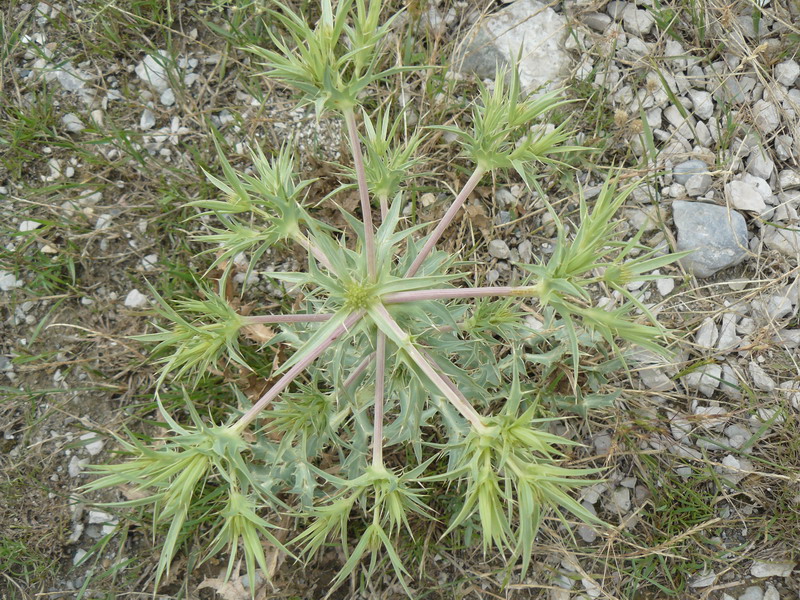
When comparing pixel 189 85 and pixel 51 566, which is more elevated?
pixel 189 85

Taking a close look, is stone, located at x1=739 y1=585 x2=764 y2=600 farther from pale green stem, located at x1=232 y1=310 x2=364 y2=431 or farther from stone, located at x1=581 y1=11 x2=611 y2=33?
stone, located at x1=581 y1=11 x2=611 y2=33

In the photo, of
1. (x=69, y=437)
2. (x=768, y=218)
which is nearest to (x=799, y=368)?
(x=768, y=218)

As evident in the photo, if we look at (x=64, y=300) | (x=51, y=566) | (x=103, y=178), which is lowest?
(x=51, y=566)

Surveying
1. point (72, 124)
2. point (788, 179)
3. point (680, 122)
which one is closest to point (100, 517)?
point (72, 124)

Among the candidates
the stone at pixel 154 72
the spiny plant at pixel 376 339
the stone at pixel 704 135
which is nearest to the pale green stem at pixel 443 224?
the spiny plant at pixel 376 339

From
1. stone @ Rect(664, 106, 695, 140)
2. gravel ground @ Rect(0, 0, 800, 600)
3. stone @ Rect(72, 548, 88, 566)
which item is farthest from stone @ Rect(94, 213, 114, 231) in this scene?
stone @ Rect(664, 106, 695, 140)

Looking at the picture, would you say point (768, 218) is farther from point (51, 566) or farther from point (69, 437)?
point (51, 566)

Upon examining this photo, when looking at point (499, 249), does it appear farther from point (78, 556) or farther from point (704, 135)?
point (78, 556)
